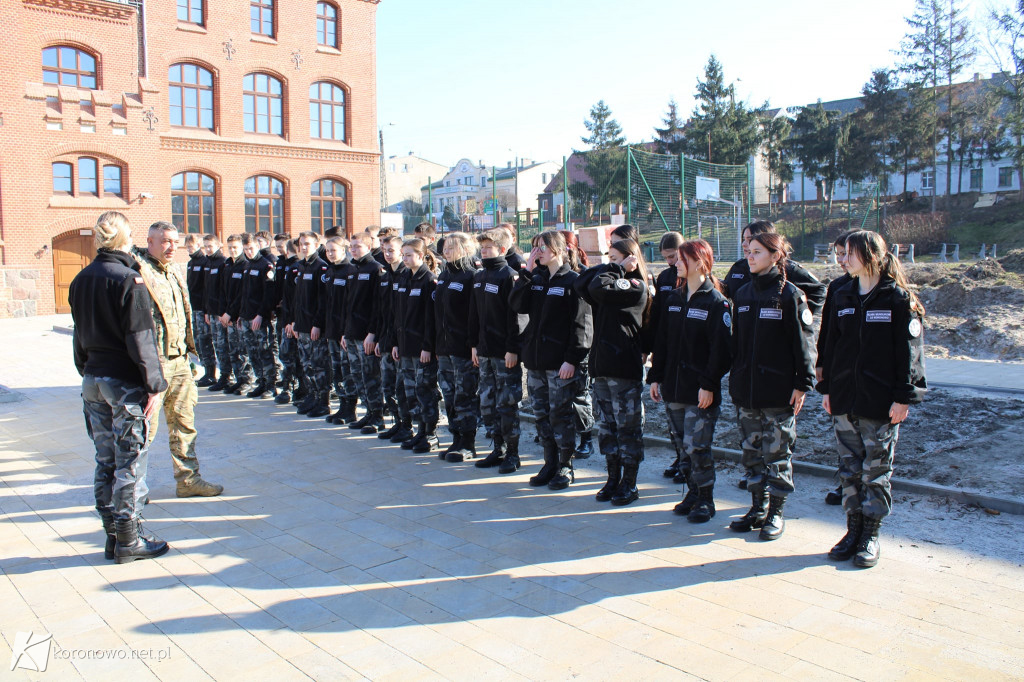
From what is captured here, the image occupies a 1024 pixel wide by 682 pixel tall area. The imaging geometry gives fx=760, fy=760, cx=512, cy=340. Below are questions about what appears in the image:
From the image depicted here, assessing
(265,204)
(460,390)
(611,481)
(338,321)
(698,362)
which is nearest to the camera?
(698,362)

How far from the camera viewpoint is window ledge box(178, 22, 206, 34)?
98.4ft

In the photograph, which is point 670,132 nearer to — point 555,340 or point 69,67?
point 69,67

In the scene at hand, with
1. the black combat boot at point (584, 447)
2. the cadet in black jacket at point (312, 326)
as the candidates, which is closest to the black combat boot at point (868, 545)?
the black combat boot at point (584, 447)

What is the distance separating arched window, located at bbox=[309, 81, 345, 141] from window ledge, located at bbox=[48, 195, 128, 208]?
9960 mm

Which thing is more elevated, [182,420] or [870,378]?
[870,378]

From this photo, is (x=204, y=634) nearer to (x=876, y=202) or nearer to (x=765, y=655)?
(x=765, y=655)

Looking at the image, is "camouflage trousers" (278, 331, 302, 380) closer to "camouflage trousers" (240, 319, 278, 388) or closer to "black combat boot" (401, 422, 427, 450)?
"camouflage trousers" (240, 319, 278, 388)

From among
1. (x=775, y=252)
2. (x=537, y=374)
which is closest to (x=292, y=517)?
(x=537, y=374)

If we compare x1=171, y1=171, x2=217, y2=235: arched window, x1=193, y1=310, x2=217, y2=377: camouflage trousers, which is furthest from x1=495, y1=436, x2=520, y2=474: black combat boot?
x1=171, y1=171, x2=217, y2=235: arched window

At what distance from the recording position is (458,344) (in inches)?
293

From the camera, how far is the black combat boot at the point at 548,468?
6.60m

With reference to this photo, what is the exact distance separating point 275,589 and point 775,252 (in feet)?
Answer: 12.9

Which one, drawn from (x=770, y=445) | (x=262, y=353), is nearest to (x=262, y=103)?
(x=262, y=353)

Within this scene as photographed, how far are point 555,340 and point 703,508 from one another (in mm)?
1838
